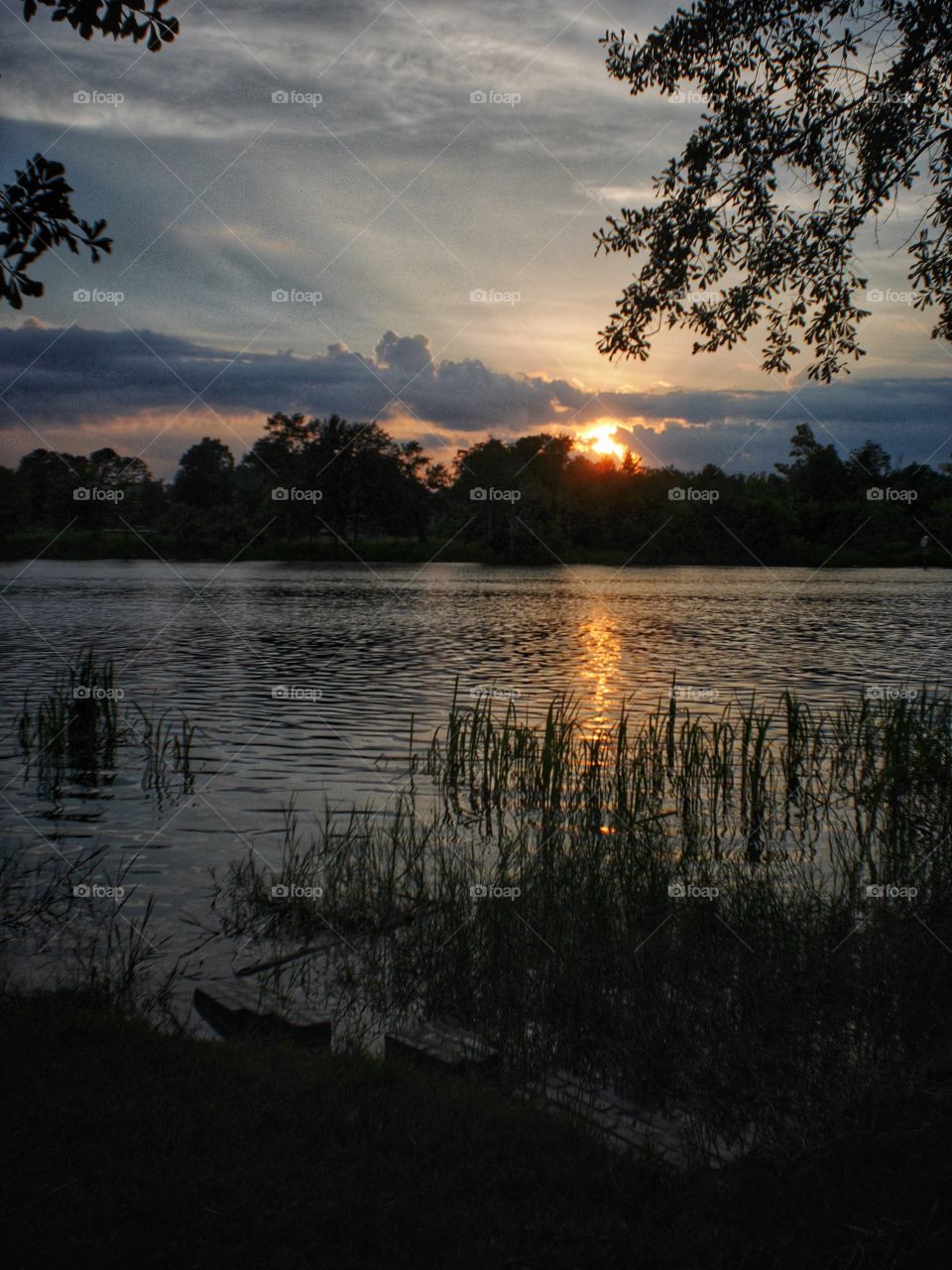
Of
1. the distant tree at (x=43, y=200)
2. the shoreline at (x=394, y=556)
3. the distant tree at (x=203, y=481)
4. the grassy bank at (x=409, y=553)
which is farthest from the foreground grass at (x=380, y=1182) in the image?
the distant tree at (x=203, y=481)

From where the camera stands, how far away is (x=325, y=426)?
13188cm

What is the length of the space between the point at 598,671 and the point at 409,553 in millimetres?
97696

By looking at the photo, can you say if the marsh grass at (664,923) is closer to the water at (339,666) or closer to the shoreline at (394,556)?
the water at (339,666)

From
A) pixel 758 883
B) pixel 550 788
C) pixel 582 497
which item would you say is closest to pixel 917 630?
pixel 550 788

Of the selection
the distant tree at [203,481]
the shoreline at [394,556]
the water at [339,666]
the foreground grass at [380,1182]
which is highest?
the distant tree at [203,481]

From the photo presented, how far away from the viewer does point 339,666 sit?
110ft

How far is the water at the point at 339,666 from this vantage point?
1470 centimetres

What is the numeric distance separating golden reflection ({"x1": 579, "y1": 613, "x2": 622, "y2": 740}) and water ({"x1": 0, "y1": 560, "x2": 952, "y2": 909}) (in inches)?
6.1

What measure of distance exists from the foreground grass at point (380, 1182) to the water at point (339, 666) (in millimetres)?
5768

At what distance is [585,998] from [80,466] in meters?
135

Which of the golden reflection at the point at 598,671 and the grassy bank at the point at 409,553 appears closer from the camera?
the golden reflection at the point at 598,671

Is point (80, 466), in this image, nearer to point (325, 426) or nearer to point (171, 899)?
point (325, 426)

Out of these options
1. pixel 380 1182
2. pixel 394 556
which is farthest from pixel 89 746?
pixel 394 556

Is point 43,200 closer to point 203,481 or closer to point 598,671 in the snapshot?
point 598,671
